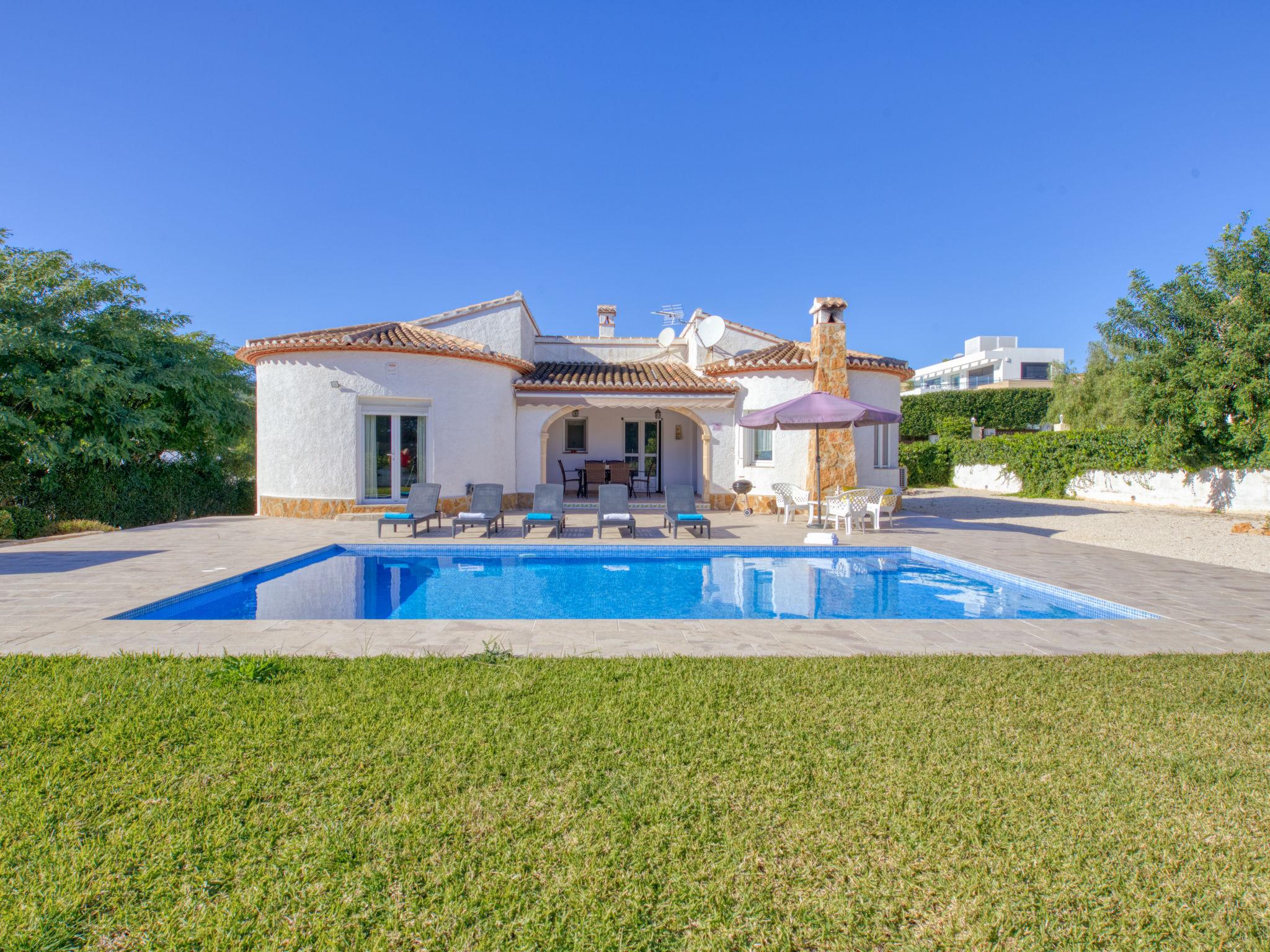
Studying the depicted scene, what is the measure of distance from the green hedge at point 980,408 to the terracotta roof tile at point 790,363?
75.8 feet

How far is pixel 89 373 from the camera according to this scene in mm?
18578

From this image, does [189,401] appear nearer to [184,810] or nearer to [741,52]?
[741,52]

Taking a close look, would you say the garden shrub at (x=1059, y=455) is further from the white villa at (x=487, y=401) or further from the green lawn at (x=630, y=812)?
the green lawn at (x=630, y=812)

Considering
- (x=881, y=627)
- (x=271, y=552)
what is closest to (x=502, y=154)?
(x=271, y=552)

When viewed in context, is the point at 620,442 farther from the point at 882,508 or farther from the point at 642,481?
the point at 882,508

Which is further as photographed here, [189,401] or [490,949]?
[189,401]

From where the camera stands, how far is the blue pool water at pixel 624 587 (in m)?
8.98

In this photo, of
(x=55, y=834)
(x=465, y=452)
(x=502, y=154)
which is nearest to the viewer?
(x=55, y=834)

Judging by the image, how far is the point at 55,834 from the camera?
3225mm

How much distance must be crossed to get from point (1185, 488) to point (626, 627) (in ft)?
84.4

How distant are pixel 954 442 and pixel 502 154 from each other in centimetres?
2684

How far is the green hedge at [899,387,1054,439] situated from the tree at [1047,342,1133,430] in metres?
3.20

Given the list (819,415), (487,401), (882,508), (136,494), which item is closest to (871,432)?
(882,508)

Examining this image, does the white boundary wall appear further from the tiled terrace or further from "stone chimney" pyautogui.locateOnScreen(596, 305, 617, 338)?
"stone chimney" pyautogui.locateOnScreen(596, 305, 617, 338)
